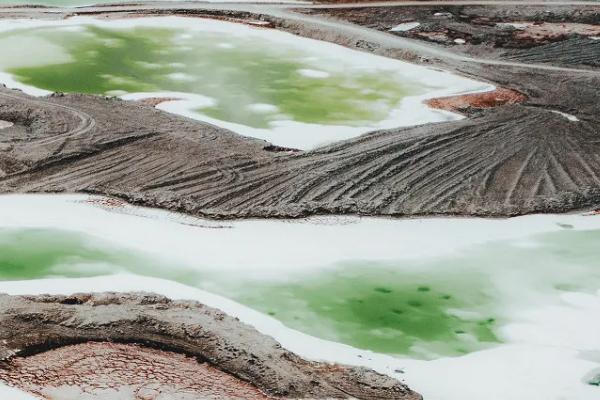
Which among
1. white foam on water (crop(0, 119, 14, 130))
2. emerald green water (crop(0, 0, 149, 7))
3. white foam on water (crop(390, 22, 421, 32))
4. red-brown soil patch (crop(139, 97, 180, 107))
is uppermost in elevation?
white foam on water (crop(390, 22, 421, 32))

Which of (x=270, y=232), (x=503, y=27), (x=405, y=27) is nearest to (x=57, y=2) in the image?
(x=405, y=27)

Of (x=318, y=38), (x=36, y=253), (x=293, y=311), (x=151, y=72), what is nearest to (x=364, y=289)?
(x=293, y=311)

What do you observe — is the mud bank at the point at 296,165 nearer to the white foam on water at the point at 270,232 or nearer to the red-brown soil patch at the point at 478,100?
the white foam on water at the point at 270,232

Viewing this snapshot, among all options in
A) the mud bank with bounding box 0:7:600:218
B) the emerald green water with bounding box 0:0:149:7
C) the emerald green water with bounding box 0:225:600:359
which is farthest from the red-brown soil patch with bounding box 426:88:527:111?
the emerald green water with bounding box 0:0:149:7

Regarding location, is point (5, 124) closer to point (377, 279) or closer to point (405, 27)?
point (377, 279)

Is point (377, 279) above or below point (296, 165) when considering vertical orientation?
below

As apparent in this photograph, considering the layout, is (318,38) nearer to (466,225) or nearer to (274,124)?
(274,124)

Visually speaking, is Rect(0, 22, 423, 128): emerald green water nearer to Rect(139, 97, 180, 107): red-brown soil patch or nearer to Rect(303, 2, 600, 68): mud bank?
Rect(139, 97, 180, 107): red-brown soil patch
